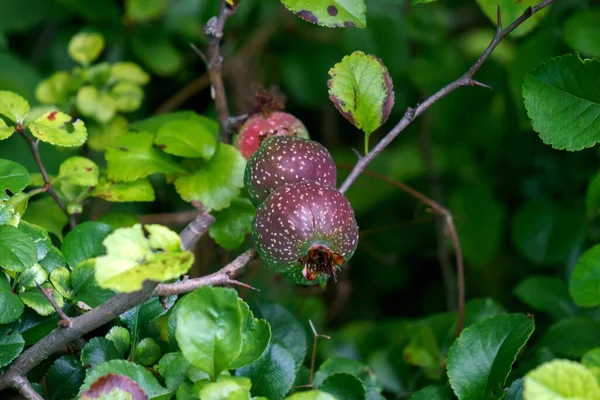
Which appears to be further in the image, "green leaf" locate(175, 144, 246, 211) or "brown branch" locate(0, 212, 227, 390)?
"green leaf" locate(175, 144, 246, 211)

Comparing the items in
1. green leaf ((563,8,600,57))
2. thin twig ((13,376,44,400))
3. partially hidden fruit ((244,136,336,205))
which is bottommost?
thin twig ((13,376,44,400))

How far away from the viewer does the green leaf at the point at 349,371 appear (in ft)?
2.80

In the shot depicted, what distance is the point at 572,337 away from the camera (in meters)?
0.96

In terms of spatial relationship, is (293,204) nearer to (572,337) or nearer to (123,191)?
(123,191)

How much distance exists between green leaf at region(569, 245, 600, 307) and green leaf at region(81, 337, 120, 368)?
0.59 meters

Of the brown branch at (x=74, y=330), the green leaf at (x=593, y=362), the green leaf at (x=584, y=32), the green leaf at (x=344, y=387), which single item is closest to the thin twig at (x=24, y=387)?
the brown branch at (x=74, y=330)

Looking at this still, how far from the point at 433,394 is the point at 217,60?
54 cm

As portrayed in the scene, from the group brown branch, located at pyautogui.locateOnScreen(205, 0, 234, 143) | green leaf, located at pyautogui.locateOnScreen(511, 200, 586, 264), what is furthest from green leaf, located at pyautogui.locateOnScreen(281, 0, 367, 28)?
green leaf, located at pyautogui.locateOnScreen(511, 200, 586, 264)

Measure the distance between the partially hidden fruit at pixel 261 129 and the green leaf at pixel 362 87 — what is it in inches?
5.6

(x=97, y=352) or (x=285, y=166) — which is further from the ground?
(x=285, y=166)

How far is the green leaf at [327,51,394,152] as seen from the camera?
2.60ft

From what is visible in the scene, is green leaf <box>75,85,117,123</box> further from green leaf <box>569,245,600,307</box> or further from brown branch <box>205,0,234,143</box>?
green leaf <box>569,245,600,307</box>

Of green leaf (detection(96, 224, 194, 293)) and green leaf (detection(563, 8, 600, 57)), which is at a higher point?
green leaf (detection(563, 8, 600, 57))

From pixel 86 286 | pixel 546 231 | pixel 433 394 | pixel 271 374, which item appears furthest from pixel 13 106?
pixel 546 231
